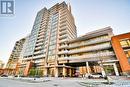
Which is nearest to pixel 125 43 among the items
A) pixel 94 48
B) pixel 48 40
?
pixel 94 48

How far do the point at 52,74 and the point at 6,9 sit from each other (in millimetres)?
36005

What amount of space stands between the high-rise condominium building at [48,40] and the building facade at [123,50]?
68.6 ft

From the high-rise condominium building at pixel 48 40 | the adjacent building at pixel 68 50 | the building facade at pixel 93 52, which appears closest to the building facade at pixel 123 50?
the adjacent building at pixel 68 50

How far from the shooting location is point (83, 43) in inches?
1670

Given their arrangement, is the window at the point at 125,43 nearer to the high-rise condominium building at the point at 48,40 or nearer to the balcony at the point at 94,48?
the balcony at the point at 94,48

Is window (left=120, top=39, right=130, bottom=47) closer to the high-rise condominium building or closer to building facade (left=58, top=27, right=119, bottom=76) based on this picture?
building facade (left=58, top=27, right=119, bottom=76)

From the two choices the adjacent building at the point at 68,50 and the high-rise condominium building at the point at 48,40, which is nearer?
the adjacent building at the point at 68,50

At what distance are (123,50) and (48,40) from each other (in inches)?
1378

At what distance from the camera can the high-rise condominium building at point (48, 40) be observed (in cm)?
4731

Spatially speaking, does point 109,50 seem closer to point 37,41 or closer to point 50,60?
point 50,60

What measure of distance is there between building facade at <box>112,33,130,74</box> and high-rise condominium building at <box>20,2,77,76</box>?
2092 cm

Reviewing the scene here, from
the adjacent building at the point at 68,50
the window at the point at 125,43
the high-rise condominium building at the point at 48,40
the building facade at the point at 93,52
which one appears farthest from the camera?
the high-rise condominium building at the point at 48,40

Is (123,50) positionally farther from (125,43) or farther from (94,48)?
(94,48)

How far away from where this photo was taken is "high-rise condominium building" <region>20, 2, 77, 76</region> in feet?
155
